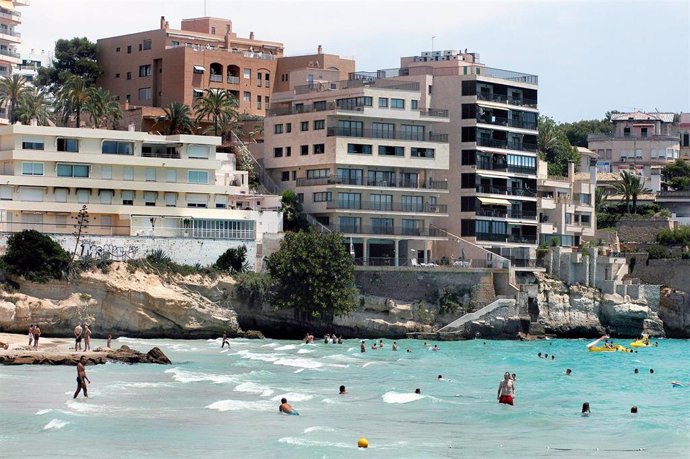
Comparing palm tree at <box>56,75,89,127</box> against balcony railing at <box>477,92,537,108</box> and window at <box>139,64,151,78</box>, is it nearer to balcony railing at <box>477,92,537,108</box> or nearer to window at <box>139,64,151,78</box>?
window at <box>139,64,151,78</box>

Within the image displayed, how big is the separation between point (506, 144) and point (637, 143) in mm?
52020

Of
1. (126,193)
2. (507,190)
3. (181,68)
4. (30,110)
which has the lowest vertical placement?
(126,193)

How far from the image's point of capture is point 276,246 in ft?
334

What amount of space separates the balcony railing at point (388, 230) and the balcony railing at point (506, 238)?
3.35 meters

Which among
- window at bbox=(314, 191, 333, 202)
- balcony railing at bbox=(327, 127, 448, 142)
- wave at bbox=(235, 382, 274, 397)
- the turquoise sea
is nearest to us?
the turquoise sea

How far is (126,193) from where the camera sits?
100 metres

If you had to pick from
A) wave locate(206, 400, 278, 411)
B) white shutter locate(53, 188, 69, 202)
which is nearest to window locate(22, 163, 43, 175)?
white shutter locate(53, 188, 69, 202)

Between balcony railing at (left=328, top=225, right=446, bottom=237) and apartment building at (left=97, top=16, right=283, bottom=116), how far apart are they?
956 inches

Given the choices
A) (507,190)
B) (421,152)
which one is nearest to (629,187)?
(507,190)

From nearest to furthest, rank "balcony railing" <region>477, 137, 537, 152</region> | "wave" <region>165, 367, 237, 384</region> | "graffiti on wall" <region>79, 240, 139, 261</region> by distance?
"wave" <region>165, 367, 237, 384</region>, "graffiti on wall" <region>79, 240, 139, 261</region>, "balcony railing" <region>477, 137, 537, 152</region>

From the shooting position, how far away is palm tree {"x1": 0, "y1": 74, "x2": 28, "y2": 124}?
115938 mm

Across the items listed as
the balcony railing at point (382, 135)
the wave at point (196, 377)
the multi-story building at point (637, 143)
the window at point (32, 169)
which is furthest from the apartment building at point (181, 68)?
the wave at point (196, 377)

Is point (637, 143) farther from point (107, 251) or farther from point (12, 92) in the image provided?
point (107, 251)

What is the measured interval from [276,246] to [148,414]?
4464cm
